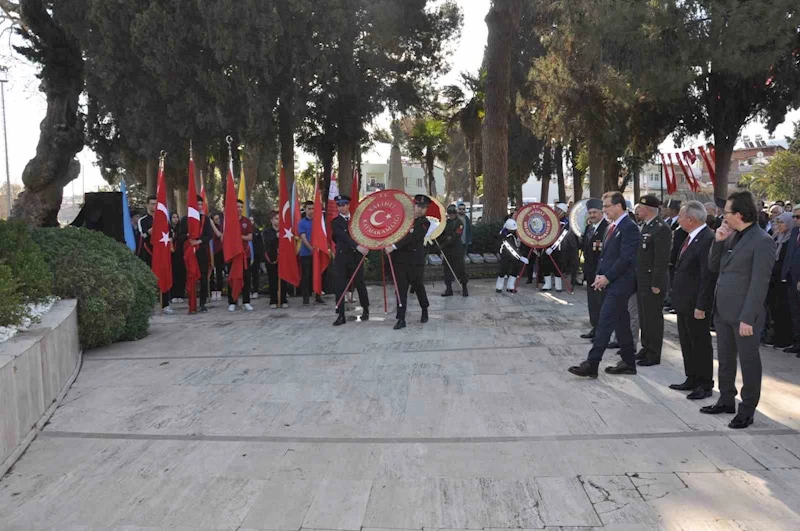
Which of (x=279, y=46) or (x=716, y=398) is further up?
(x=279, y=46)

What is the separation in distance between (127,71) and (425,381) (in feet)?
56.2

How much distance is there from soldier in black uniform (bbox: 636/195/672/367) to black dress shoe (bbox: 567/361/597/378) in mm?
935

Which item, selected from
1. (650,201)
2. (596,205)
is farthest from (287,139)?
(650,201)

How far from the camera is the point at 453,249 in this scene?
41.6 feet

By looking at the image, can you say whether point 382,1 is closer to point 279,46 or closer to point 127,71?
point 279,46

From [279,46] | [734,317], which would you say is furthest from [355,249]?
[279,46]

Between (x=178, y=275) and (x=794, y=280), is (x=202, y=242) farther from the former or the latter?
(x=794, y=280)

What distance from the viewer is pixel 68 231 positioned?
835 centimetres

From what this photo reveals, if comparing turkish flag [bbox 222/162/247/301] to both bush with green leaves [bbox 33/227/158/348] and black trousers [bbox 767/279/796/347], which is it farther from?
black trousers [bbox 767/279/796/347]

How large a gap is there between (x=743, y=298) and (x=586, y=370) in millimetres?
1821

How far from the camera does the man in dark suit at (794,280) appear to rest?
7.44 m

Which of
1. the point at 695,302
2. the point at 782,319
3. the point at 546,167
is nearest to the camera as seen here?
the point at 695,302

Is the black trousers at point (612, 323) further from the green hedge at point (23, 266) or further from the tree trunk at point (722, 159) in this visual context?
the tree trunk at point (722, 159)

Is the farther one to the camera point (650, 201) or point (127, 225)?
point (127, 225)
